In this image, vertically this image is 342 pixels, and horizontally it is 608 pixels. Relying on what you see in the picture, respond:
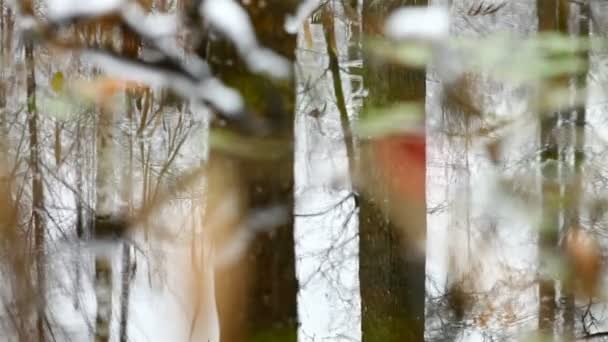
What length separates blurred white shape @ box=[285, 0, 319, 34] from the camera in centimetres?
115

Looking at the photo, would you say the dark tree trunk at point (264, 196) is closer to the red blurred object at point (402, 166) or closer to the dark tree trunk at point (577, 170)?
the red blurred object at point (402, 166)

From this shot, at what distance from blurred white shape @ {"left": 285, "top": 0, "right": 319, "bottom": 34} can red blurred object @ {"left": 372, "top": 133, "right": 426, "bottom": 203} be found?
1.11ft

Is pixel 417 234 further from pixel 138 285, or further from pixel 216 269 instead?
pixel 138 285

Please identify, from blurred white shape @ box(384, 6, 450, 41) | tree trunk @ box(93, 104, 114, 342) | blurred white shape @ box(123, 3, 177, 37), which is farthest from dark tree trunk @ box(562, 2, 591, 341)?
tree trunk @ box(93, 104, 114, 342)

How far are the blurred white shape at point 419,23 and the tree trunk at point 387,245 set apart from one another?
2 cm

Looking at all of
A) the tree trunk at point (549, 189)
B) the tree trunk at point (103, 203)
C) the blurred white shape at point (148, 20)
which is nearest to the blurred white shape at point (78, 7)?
the blurred white shape at point (148, 20)

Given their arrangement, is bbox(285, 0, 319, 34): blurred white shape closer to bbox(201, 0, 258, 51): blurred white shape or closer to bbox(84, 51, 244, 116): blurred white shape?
bbox(201, 0, 258, 51): blurred white shape

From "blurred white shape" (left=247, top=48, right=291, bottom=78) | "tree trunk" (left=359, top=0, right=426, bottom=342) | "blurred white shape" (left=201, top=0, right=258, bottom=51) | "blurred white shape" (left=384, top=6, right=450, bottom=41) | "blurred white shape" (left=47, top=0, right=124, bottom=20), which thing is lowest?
"tree trunk" (left=359, top=0, right=426, bottom=342)

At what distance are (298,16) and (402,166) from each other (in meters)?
0.44

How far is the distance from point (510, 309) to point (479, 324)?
3.3 inches

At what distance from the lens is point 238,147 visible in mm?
1144

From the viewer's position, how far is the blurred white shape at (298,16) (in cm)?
115

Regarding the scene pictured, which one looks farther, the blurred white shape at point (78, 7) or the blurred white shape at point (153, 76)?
the blurred white shape at point (78, 7)

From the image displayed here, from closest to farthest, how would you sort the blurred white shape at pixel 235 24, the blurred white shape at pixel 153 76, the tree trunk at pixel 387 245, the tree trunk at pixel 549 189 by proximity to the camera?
the blurred white shape at pixel 235 24
the blurred white shape at pixel 153 76
the tree trunk at pixel 387 245
the tree trunk at pixel 549 189
